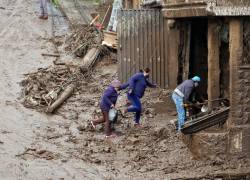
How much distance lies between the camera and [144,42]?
1666 cm

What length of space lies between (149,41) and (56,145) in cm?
475

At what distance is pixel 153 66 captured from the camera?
16.7m

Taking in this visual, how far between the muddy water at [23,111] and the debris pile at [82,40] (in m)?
0.78

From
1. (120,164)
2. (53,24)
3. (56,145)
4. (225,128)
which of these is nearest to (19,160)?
(56,145)

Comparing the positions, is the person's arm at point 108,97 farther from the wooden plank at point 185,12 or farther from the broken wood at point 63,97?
the wooden plank at point 185,12

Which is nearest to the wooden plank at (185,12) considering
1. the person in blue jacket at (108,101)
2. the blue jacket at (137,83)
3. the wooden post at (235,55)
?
the wooden post at (235,55)

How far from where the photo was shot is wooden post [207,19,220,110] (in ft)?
42.9

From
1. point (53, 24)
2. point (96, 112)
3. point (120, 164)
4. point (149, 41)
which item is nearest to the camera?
point (120, 164)

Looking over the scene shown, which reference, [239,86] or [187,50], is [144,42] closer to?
[187,50]

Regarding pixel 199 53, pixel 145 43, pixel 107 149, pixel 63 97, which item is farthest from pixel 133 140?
pixel 145 43

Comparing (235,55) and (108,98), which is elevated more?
(235,55)

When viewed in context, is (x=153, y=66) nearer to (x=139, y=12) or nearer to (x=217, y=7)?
(x=139, y=12)

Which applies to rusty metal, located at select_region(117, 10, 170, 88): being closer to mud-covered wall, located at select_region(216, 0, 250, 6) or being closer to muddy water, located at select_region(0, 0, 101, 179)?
muddy water, located at select_region(0, 0, 101, 179)

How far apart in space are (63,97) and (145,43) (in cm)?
293
